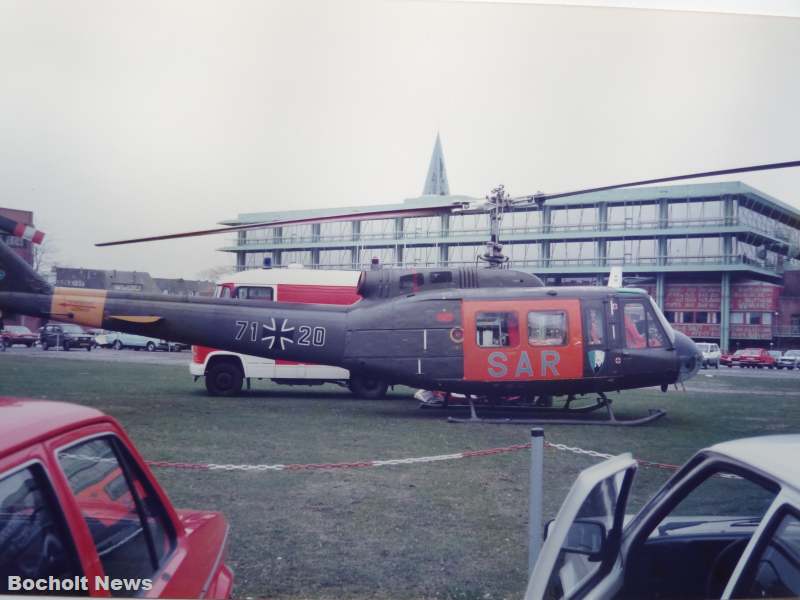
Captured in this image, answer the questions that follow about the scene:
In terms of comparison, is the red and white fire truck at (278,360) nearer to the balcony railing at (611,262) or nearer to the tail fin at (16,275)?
the balcony railing at (611,262)

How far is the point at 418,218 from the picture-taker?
14.9 ft

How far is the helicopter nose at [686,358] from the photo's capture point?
23.1 ft

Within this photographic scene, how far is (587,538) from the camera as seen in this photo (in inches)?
86.2

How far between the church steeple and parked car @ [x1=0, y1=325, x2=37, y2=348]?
10.3 ft

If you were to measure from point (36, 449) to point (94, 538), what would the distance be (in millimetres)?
433

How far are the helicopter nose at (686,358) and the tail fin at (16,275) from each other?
6429 mm

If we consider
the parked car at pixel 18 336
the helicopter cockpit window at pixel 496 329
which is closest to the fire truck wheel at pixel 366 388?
the helicopter cockpit window at pixel 496 329

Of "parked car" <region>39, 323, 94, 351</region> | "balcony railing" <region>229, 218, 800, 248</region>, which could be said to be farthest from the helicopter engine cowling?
"parked car" <region>39, 323, 94, 351</region>

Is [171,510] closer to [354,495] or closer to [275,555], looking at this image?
[275,555]

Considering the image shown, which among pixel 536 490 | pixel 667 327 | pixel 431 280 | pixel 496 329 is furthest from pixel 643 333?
pixel 536 490

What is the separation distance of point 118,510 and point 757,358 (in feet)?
14.6

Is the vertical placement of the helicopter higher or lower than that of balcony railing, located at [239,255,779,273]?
lower

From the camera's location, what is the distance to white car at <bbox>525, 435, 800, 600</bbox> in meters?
1.80

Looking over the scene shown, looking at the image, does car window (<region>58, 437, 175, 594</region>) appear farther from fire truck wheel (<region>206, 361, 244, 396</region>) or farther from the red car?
fire truck wheel (<region>206, 361, 244, 396</region>)
